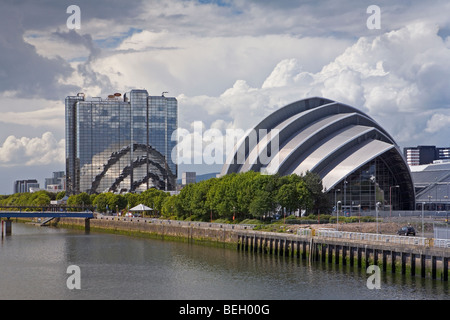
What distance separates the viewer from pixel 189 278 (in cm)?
4844

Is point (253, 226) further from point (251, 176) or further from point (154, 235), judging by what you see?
point (154, 235)

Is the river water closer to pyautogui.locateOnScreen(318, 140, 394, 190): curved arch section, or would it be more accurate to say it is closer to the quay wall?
the quay wall

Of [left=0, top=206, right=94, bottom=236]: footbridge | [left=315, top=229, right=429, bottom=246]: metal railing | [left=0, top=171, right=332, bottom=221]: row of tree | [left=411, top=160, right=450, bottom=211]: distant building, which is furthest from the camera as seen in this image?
[left=411, top=160, right=450, bottom=211]: distant building

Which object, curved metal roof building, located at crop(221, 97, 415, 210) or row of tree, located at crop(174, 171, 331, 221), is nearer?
row of tree, located at crop(174, 171, 331, 221)

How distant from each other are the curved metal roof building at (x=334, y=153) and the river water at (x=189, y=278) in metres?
32.7

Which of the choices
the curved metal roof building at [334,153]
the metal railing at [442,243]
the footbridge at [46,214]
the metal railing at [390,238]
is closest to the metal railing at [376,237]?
the metal railing at [390,238]

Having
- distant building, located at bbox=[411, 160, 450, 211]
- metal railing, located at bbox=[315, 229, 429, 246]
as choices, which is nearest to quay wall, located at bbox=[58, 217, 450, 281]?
metal railing, located at bbox=[315, 229, 429, 246]

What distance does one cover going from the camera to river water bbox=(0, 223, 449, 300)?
136 ft

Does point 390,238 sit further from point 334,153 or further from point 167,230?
point 334,153

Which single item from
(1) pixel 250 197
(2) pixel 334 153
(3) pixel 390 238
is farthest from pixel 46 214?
(3) pixel 390 238

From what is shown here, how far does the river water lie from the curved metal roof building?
32.7 metres
